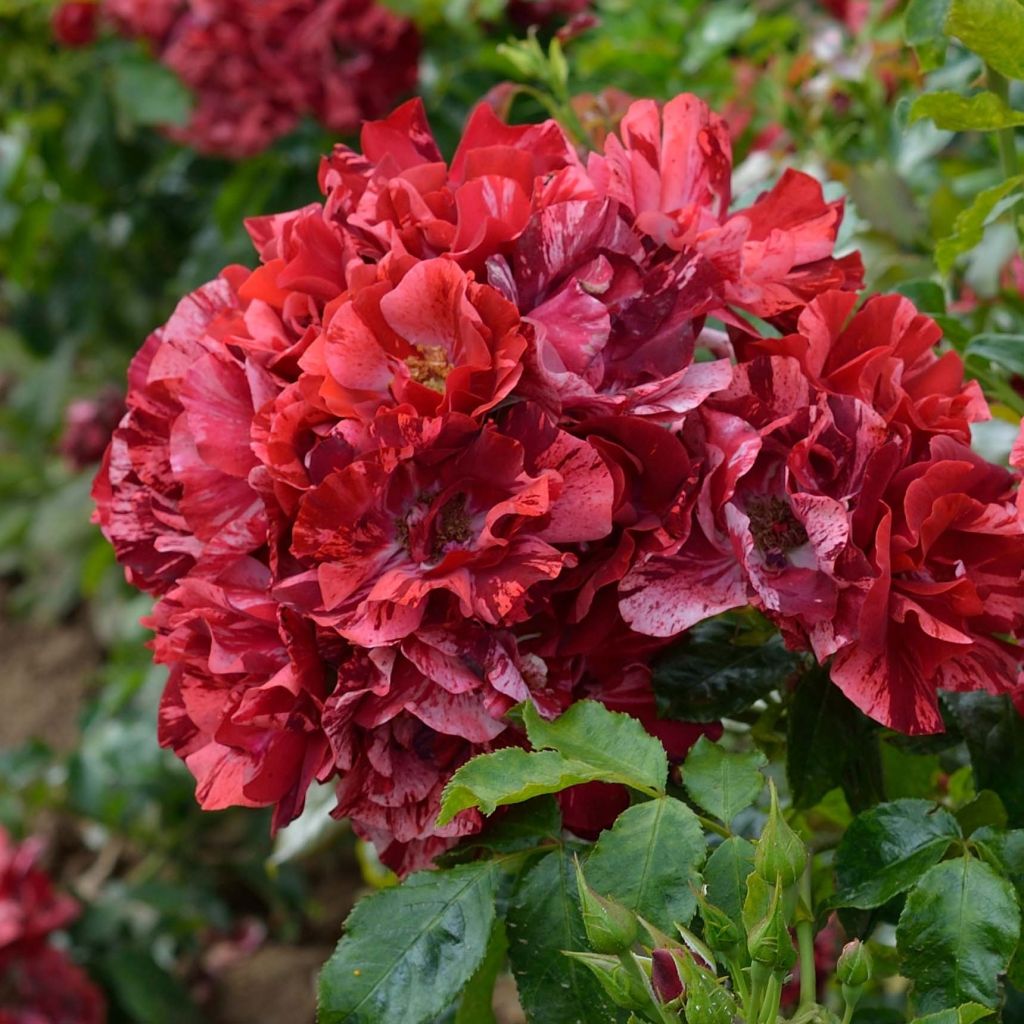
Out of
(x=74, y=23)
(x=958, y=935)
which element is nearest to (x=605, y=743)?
(x=958, y=935)

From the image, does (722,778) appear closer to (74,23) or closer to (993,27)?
(993,27)

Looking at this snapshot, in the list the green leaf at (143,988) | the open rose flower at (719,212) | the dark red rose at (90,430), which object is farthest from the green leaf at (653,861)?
the dark red rose at (90,430)

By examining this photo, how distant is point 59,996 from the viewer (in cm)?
150

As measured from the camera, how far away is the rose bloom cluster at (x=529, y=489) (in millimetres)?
533

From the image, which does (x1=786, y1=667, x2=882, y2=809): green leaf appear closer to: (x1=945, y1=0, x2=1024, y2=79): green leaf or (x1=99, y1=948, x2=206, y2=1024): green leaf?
(x1=945, y1=0, x2=1024, y2=79): green leaf

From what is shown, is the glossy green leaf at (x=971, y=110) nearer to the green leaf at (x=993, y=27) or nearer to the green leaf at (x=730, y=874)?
the green leaf at (x=993, y=27)

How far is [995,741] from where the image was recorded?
61cm

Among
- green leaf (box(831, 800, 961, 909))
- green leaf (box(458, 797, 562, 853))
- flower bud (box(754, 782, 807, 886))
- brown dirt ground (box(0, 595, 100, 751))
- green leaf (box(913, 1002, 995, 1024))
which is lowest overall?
brown dirt ground (box(0, 595, 100, 751))

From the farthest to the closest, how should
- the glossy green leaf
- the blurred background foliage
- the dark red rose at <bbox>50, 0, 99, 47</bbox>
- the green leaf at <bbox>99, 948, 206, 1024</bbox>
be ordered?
the dark red rose at <bbox>50, 0, 99, 47</bbox>
the green leaf at <bbox>99, 948, 206, 1024</bbox>
the blurred background foliage
the glossy green leaf

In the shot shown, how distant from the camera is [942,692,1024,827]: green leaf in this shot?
1.95 ft

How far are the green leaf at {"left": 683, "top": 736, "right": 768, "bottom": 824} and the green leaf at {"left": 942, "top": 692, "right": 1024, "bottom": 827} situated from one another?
122mm

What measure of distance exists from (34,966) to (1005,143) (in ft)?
4.30

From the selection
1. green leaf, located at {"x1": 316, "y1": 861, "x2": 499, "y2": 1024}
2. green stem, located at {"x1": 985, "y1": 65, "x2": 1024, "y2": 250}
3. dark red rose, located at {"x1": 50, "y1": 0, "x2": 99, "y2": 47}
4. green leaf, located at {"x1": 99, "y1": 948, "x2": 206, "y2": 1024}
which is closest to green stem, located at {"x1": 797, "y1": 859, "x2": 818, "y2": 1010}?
green leaf, located at {"x1": 316, "y1": 861, "x2": 499, "y2": 1024}

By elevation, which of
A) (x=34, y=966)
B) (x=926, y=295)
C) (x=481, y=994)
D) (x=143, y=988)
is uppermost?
(x=926, y=295)
